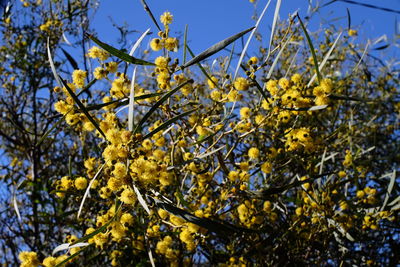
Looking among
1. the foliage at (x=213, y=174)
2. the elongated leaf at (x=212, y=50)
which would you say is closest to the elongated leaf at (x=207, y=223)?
the foliage at (x=213, y=174)

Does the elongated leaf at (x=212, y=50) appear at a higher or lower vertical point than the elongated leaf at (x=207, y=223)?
higher

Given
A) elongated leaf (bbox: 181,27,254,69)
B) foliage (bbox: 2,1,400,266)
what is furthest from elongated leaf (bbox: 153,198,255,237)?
elongated leaf (bbox: 181,27,254,69)

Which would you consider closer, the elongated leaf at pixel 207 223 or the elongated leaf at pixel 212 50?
the elongated leaf at pixel 207 223

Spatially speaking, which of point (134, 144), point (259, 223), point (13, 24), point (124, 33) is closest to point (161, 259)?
point (259, 223)

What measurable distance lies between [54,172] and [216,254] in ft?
4.91

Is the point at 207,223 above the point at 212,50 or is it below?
below

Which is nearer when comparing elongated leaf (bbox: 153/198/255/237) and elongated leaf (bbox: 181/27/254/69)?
elongated leaf (bbox: 153/198/255/237)

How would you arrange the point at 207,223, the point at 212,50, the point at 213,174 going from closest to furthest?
1. the point at 207,223
2. the point at 212,50
3. the point at 213,174

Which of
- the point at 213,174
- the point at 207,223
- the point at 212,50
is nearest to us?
the point at 207,223

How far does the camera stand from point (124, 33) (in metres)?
3.37

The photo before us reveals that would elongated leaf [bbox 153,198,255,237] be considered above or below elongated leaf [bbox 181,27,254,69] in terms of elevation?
below

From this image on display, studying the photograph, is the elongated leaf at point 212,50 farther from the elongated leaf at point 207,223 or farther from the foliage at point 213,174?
the elongated leaf at point 207,223

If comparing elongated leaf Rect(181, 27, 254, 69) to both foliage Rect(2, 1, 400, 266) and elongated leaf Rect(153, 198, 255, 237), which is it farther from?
elongated leaf Rect(153, 198, 255, 237)

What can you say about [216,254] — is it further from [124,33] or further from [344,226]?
[124,33]
